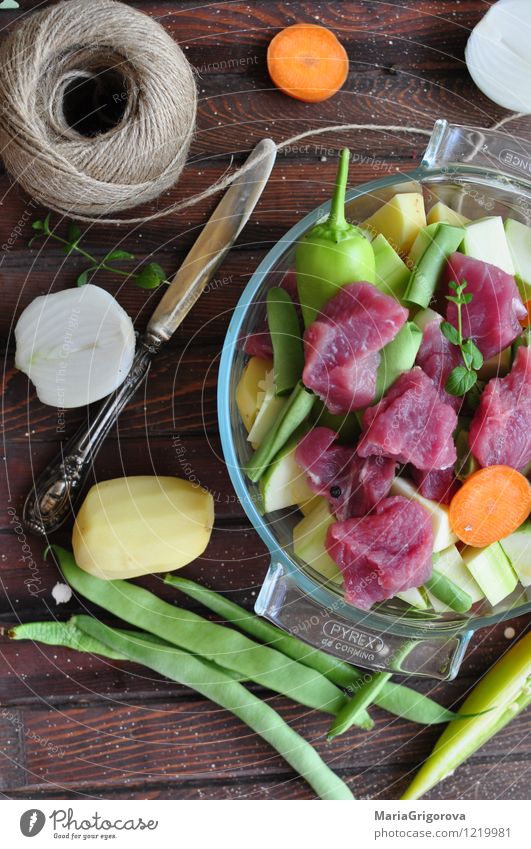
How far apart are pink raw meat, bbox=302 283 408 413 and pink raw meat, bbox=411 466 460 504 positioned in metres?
0.14

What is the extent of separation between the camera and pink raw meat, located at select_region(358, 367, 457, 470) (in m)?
0.90

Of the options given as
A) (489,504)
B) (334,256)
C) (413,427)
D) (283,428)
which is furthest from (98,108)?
(489,504)

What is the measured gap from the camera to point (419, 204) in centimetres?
99

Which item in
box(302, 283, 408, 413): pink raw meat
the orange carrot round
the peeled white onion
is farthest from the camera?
the peeled white onion

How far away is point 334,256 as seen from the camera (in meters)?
0.90

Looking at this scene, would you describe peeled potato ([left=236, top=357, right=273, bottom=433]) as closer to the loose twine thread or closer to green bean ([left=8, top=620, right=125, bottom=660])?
the loose twine thread

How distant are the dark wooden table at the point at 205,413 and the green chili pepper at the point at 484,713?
0.02 meters

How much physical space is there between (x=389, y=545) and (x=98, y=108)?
2.50 ft

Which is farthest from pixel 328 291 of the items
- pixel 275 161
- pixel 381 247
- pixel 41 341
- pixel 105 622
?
pixel 105 622

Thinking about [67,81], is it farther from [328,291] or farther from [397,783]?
[397,783]

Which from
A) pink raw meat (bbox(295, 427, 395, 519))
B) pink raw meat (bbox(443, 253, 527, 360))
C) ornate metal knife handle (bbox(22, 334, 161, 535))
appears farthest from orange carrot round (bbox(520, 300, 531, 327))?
ornate metal knife handle (bbox(22, 334, 161, 535))

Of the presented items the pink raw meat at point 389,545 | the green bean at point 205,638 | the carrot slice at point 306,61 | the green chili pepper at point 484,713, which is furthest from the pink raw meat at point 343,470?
the carrot slice at point 306,61

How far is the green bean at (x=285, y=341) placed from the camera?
37.2 inches

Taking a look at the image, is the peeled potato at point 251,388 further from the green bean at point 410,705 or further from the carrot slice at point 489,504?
the green bean at point 410,705
